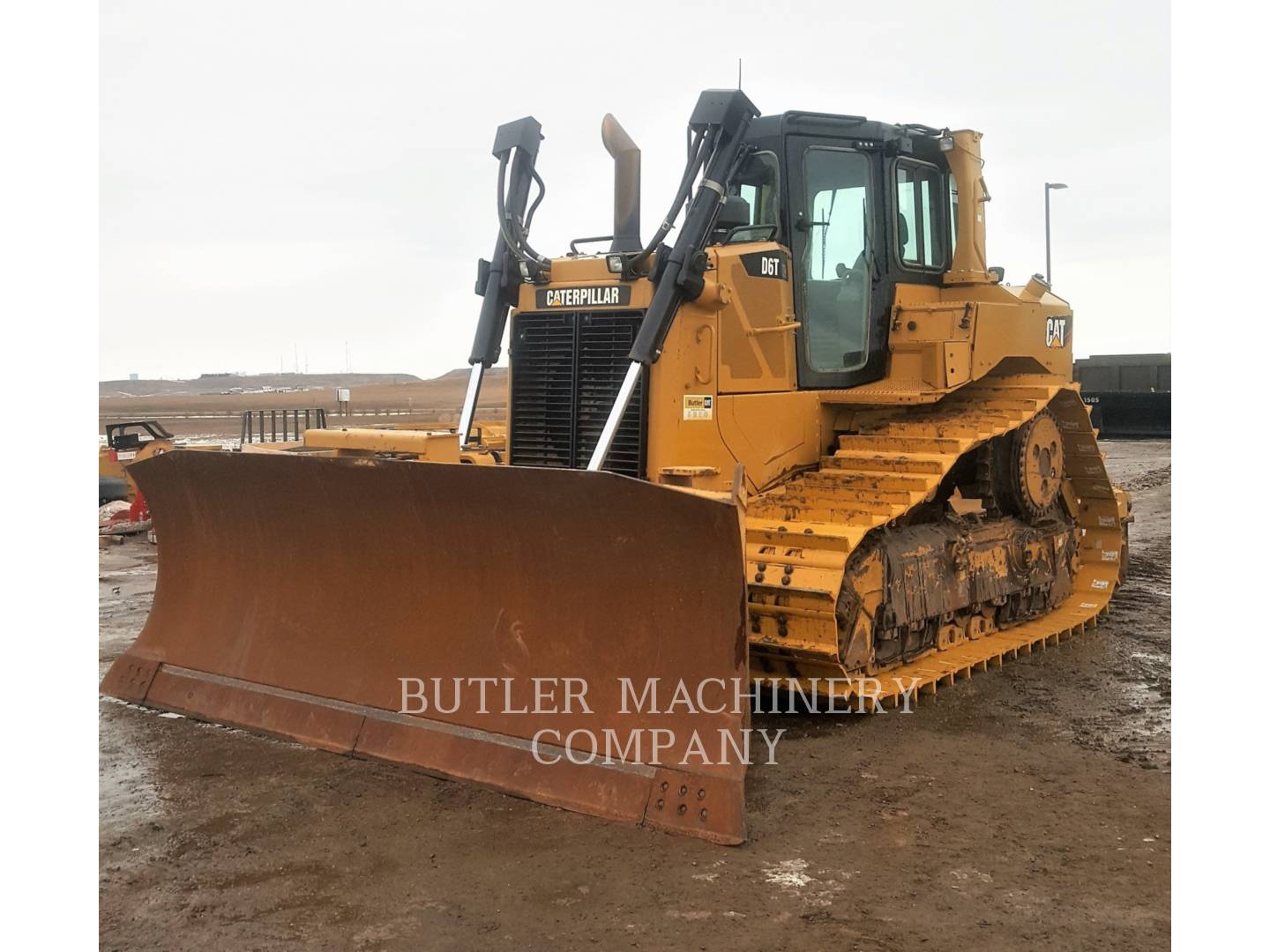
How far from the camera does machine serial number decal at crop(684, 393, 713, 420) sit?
249 inches

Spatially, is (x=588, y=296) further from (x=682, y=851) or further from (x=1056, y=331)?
(x=1056, y=331)

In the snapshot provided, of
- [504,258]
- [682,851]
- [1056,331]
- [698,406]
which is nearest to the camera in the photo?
[682,851]

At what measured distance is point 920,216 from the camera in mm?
7695

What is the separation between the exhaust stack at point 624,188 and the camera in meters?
6.60

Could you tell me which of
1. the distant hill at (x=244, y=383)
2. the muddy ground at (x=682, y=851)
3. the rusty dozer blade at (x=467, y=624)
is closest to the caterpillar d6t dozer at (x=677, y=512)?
the rusty dozer blade at (x=467, y=624)

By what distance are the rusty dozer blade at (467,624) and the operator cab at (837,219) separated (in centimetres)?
229

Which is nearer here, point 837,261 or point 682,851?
point 682,851

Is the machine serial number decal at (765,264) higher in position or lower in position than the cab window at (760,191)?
lower

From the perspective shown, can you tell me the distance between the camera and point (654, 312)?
600cm

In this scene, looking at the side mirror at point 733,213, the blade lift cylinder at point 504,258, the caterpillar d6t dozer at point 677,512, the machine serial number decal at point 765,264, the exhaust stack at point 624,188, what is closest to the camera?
A: the caterpillar d6t dozer at point 677,512

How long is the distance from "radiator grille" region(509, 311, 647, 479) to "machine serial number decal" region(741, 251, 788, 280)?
2.27 ft

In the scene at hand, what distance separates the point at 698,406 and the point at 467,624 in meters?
1.70

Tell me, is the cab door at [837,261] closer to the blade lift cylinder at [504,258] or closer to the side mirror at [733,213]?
the side mirror at [733,213]

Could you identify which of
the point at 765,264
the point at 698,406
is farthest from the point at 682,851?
the point at 765,264
